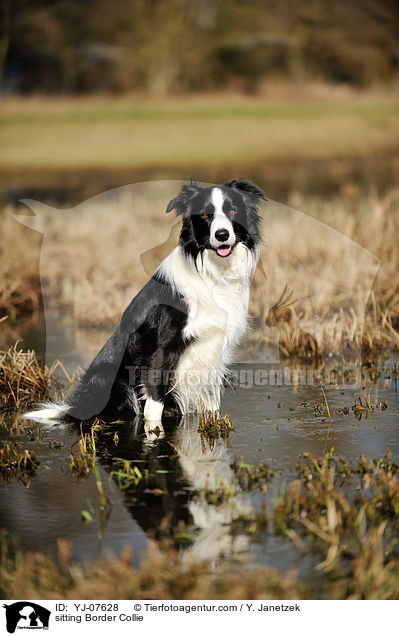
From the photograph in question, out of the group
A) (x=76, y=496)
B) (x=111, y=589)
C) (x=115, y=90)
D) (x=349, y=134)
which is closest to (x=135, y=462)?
(x=76, y=496)

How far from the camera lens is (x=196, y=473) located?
581cm

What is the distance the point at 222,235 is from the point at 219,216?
0.45 feet

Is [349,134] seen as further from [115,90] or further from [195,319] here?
[195,319]

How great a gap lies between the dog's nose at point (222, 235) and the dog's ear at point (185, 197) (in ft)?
1.17

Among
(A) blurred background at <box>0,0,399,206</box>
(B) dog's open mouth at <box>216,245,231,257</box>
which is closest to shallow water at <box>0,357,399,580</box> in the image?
(B) dog's open mouth at <box>216,245,231,257</box>

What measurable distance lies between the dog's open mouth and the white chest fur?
103mm

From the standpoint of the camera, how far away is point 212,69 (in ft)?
144

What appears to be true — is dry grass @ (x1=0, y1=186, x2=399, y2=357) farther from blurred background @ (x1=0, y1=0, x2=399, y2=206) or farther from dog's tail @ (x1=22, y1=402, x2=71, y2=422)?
blurred background @ (x1=0, y1=0, x2=399, y2=206)

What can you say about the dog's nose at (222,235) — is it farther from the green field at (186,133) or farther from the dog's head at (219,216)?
the green field at (186,133)

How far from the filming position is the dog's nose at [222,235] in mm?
6293

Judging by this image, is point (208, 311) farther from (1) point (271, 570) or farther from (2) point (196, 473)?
(1) point (271, 570)

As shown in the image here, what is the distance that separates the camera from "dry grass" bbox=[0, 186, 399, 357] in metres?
9.20

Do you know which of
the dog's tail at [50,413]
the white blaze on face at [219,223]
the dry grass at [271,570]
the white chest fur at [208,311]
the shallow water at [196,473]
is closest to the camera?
the dry grass at [271,570]

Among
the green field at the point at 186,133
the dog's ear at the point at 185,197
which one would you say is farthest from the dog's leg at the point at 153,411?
the green field at the point at 186,133
